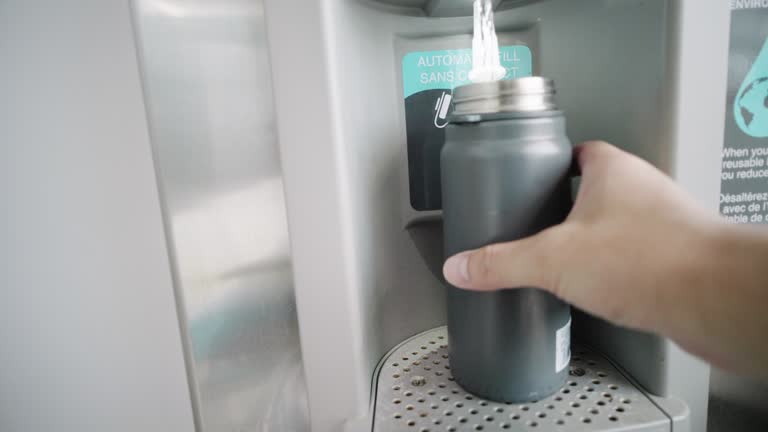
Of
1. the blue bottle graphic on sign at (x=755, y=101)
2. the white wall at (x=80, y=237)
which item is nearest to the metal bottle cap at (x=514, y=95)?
the blue bottle graphic on sign at (x=755, y=101)

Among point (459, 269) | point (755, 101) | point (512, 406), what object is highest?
point (755, 101)

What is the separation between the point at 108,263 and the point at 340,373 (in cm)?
32

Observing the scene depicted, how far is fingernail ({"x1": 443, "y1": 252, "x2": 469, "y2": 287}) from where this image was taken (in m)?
0.42

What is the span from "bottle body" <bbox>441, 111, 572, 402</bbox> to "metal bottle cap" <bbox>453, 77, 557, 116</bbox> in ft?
0.04

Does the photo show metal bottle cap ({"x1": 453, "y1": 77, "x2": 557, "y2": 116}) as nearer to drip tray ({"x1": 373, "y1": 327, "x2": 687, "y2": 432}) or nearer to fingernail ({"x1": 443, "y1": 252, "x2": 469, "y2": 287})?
fingernail ({"x1": 443, "y1": 252, "x2": 469, "y2": 287})

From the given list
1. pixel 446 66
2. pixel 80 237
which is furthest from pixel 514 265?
pixel 80 237

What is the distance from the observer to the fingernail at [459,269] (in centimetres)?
42

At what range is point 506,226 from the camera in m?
0.43

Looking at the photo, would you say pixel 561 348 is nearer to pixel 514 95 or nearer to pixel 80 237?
pixel 514 95

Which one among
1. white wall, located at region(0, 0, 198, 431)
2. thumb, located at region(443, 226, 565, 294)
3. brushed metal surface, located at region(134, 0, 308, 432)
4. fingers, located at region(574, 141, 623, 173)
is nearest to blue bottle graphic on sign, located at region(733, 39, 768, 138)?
fingers, located at region(574, 141, 623, 173)

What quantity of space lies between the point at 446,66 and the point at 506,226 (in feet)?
0.83

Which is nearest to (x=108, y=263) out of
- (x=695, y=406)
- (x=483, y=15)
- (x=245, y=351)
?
(x=245, y=351)

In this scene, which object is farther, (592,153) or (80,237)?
(80,237)

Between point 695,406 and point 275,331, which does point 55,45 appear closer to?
point 275,331
